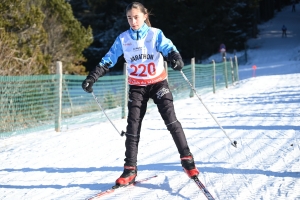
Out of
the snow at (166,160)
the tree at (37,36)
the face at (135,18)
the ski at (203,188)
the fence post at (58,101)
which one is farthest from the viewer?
the tree at (37,36)

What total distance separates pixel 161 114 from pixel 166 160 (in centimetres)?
114

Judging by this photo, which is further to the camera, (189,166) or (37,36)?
(37,36)

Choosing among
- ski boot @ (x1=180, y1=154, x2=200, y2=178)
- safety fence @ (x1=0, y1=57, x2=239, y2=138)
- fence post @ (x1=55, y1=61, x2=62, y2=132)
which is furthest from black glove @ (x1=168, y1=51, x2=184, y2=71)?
fence post @ (x1=55, y1=61, x2=62, y2=132)

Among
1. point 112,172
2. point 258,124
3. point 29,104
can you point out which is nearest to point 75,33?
point 29,104

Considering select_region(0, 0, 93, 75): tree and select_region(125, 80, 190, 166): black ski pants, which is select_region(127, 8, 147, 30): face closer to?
select_region(125, 80, 190, 166): black ski pants

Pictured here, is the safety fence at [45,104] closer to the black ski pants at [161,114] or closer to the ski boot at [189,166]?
the black ski pants at [161,114]

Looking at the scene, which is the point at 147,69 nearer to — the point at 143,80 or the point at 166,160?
the point at 143,80

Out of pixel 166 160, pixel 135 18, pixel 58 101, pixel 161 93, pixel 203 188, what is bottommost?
pixel 166 160

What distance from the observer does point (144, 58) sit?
381 cm

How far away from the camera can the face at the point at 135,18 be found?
374 cm

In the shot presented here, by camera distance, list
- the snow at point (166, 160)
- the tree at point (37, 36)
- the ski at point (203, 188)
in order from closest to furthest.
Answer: the ski at point (203, 188) < the snow at point (166, 160) < the tree at point (37, 36)

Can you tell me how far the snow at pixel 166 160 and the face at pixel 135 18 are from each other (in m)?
1.41

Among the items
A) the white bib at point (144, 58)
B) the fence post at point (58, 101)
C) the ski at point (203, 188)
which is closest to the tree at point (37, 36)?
the fence post at point (58, 101)

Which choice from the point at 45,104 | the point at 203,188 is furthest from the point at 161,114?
the point at 45,104
